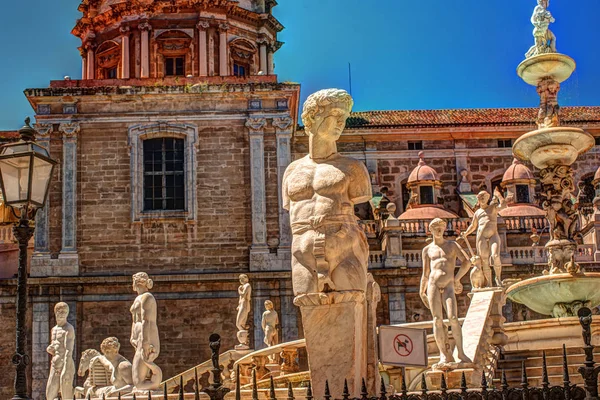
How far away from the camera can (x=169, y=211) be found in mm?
28344

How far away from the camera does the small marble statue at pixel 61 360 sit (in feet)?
50.1

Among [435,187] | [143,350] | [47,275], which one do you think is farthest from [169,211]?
[143,350]

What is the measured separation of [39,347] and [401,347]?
2018cm

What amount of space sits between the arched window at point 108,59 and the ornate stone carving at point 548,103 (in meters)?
20.5

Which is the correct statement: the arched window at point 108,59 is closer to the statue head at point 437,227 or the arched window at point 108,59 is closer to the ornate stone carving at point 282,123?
the ornate stone carving at point 282,123

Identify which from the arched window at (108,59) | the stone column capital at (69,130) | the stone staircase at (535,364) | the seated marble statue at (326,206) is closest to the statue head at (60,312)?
the stone staircase at (535,364)

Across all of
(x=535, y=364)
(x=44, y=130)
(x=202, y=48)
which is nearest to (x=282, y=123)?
(x=202, y=48)

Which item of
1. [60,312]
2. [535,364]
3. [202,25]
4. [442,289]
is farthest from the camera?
[202,25]

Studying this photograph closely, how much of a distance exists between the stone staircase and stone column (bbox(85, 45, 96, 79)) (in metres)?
23.2

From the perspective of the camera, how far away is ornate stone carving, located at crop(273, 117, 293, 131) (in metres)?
28.9

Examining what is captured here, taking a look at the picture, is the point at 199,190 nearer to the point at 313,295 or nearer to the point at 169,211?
the point at 169,211

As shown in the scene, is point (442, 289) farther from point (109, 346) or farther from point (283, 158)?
point (283, 158)

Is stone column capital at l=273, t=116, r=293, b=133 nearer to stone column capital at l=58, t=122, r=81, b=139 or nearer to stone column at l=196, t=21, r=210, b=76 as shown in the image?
stone column at l=196, t=21, r=210, b=76

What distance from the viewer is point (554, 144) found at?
627 inches
